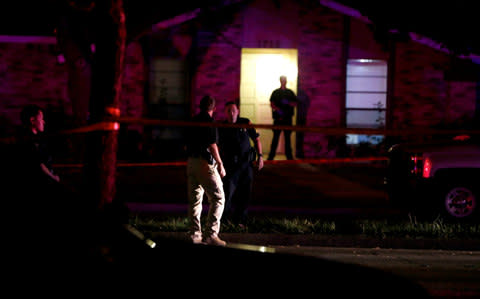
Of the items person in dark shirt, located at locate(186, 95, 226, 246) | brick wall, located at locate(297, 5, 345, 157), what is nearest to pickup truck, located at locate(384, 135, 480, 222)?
person in dark shirt, located at locate(186, 95, 226, 246)

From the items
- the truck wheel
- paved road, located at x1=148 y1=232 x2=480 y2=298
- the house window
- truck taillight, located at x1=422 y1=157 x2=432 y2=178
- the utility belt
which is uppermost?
the house window

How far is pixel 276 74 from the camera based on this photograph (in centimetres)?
1883

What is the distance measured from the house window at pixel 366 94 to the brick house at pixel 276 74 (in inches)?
1.1

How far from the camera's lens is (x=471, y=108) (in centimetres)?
1861

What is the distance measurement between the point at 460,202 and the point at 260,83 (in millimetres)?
9472

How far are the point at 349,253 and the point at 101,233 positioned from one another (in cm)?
533

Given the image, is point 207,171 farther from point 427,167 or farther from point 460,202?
point 460,202

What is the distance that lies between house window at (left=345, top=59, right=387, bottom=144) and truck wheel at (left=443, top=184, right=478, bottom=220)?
897cm

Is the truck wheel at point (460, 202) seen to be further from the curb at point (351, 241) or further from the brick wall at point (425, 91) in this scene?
the brick wall at point (425, 91)

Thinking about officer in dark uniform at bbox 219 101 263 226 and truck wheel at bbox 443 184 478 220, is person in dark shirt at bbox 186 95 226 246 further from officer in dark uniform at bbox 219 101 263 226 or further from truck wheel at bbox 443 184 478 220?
truck wheel at bbox 443 184 478 220

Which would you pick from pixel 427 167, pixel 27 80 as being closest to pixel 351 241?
pixel 427 167

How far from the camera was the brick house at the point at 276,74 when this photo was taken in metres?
18.3

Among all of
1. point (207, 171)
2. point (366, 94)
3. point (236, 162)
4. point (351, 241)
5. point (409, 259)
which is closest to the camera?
point (409, 259)

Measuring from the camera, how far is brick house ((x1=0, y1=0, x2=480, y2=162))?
1830 cm
